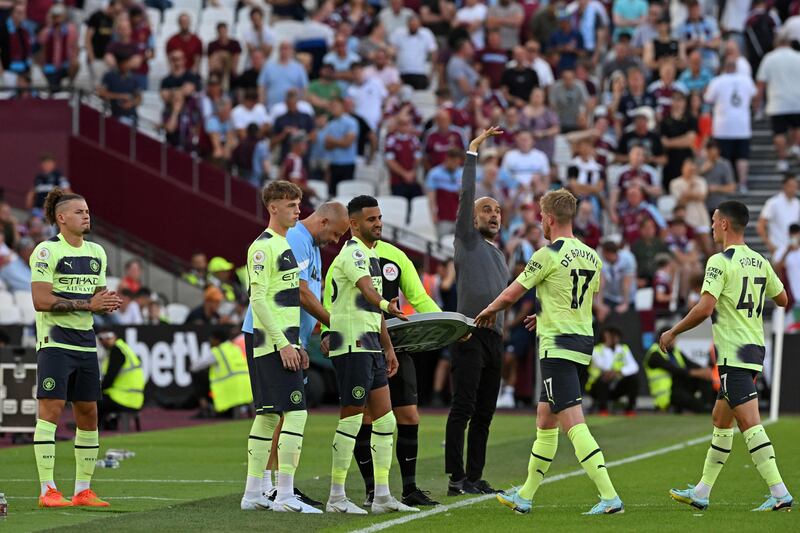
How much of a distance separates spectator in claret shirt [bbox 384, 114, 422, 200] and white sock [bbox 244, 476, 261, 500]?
16868 mm

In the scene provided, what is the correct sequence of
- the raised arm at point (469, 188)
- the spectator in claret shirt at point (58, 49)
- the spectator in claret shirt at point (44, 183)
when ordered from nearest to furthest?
the raised arm at point (469, 188)
the spectator in claret shirt at point (44, 183)
the spectator in claret shirt at point (58, 49)

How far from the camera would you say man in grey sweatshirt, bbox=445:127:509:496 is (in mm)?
12820

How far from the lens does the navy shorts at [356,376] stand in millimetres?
11219

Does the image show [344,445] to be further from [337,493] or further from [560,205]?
[560,205]

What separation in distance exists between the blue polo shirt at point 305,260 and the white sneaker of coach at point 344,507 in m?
1.38

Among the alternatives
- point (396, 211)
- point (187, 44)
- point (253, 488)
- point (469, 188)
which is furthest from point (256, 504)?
point (187, 44)

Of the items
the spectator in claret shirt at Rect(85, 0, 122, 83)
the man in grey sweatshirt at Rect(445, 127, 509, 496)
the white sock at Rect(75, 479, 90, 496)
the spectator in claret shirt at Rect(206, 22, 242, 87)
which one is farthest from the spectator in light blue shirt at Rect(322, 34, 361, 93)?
the white sock at Rect(75, 479, 90, 496)

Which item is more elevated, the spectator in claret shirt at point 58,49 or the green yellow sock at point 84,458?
the spectator in claret shirt at point 58,49

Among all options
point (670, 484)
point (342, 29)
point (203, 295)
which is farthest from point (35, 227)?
point (670, 484)

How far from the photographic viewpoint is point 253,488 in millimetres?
11422

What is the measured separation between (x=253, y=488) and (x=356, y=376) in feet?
3.66

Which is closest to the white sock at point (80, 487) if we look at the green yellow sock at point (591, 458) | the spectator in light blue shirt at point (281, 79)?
the green yellow sock at point (591, 458)

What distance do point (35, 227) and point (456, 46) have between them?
29.8 ft

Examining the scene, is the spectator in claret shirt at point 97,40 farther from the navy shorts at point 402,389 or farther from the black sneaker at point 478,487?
the navy shorts at point 402,389
